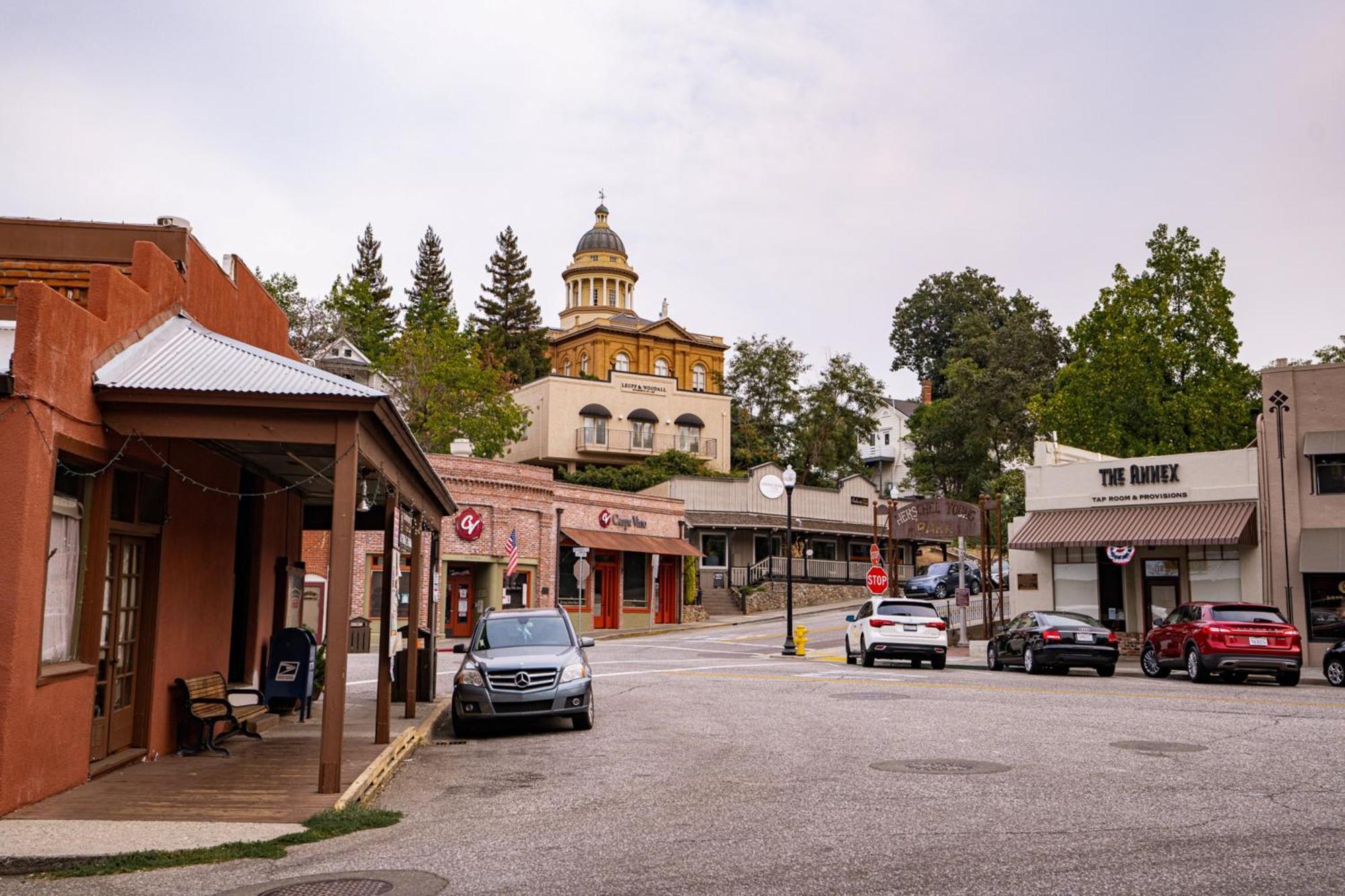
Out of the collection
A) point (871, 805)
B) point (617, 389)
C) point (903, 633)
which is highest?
point (617, 389)

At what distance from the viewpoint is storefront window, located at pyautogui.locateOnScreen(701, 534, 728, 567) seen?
56.4m

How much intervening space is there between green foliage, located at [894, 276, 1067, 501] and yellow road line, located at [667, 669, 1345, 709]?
4184cm

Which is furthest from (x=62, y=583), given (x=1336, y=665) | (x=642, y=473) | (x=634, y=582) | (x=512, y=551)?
(x=642, y=473)

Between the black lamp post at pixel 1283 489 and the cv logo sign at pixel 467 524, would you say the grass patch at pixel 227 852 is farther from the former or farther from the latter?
the cv logo sign at pixel 467 524

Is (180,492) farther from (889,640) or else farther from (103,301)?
(889,640)

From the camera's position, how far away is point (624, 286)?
84.2m

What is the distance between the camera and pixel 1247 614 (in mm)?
23031

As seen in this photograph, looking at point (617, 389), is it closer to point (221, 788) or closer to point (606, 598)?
point (606, 598)

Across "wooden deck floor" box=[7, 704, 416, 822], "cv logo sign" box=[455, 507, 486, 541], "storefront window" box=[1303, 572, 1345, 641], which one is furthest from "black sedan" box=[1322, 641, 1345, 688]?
"cv logo sign" box=[455, 507, 486, 541]

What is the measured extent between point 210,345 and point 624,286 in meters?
72.8

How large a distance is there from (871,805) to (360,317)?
52.0 meters

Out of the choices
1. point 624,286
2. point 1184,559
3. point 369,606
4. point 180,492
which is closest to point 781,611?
point 369,606

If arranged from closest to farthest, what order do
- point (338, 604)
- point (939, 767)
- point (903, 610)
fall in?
point (338, 604), point (939, 767), point (903, 610)

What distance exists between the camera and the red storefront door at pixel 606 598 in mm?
48625
